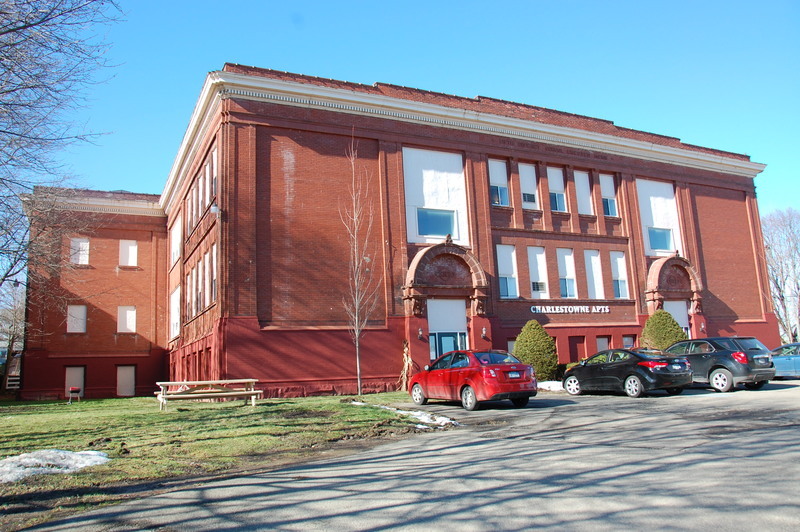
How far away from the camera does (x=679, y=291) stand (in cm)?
3198

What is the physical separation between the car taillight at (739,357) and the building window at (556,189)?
1358cm

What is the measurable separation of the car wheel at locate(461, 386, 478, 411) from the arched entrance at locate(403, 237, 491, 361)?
898 cm

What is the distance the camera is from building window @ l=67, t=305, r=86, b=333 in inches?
1390

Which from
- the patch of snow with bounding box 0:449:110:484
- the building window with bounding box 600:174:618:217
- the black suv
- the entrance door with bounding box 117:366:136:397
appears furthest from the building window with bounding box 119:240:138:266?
the black suv

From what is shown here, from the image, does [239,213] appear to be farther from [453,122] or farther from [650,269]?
[650,269]

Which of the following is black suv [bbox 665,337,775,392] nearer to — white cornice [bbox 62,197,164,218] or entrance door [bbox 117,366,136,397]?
entrance door [bbox 117,366,136,397]

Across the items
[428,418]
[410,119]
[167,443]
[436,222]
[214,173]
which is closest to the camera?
[167,443]

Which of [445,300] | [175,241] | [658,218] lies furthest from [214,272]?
[658,218]

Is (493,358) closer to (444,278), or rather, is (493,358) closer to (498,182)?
(444,278)

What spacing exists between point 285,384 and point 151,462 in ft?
44.3

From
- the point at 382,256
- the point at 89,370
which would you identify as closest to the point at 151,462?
the point at 382,256

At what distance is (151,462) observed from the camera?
9.03 meters

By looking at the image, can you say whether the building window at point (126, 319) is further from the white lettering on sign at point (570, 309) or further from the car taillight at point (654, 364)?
the car taillight at point (654, 364)

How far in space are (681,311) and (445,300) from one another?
1414cm
